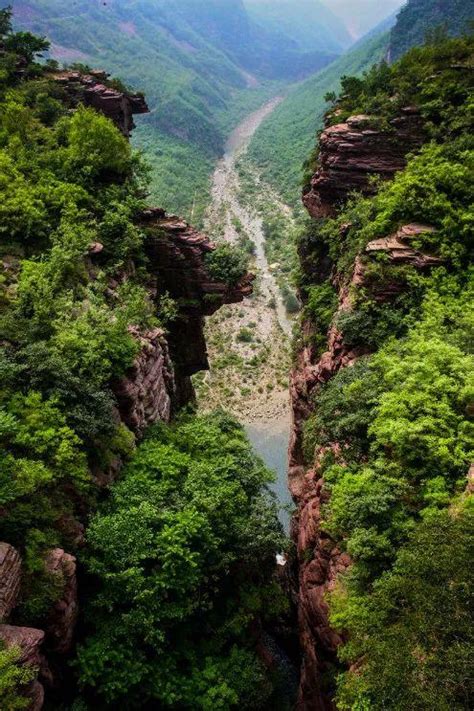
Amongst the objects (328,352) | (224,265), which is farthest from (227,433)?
(224,265)

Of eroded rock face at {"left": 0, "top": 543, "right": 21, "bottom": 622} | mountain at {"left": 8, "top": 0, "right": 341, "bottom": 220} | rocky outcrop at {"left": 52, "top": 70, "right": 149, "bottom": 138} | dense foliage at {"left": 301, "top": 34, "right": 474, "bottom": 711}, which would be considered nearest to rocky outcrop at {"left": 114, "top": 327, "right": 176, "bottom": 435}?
dense foliage at {"left": 301, "top": 34, "right": 474, "bottom": 711}

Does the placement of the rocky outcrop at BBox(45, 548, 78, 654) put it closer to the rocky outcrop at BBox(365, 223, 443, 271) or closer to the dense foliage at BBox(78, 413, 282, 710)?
the dense foliage at BBox(78, 413, 282, 710)

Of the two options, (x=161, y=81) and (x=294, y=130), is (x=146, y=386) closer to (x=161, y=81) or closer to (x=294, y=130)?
(x=294, y=130)

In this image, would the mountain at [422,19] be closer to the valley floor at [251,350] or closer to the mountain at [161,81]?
the mountain at [161,81]

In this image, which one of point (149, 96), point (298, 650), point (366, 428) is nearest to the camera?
point (366, 428)

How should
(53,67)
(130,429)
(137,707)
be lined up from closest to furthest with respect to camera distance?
(137,707), (130,429), (53,67)

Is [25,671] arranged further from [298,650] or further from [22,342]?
[298,650]

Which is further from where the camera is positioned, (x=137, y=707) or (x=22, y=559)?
(x=137, y=707)

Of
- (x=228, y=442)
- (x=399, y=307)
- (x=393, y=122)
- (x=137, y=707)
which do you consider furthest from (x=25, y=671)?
(x=393, y=122)

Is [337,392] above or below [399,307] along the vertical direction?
below

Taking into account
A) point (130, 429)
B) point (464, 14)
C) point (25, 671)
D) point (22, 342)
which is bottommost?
point (130, 429)
